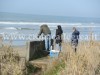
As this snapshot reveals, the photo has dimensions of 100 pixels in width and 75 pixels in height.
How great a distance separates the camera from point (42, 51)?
675 inches

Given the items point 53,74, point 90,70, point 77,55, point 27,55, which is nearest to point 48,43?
point 27,55

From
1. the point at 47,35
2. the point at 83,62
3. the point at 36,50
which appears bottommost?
the point at 36,50

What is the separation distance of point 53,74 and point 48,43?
4.59 metres

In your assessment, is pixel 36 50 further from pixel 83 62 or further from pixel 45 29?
Answer: pixel 83 62

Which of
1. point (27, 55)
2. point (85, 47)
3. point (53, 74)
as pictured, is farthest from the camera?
point (27, 55)

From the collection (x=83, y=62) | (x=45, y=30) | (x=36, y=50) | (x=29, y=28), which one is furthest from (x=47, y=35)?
(x=29, y=28)

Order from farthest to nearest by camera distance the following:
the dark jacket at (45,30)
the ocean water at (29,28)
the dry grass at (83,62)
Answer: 1. the ocean water at (29,28)
2. the dark jacket at (45,30)
3. the dry grass at (83,62)

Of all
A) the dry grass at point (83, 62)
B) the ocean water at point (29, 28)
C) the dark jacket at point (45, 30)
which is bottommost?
the ocean water at point (29, 28)

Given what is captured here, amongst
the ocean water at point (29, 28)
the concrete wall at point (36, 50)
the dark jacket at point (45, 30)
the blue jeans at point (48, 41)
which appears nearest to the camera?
the concrete wall at point (36, 50)

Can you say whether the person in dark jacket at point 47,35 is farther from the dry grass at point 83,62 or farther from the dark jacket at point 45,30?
the dry grass at point 83,62

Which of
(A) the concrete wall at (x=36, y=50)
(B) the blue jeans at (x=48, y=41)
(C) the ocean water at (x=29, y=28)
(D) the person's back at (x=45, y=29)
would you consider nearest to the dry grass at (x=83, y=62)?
(C) the ocean water at (x=29, y=28)

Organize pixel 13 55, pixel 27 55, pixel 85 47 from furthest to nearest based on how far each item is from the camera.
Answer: pixel 27 55
pixel 13 55
pixel 85 47

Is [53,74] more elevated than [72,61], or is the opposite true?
[72,61]

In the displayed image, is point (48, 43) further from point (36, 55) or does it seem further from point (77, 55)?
point (77, 55)
